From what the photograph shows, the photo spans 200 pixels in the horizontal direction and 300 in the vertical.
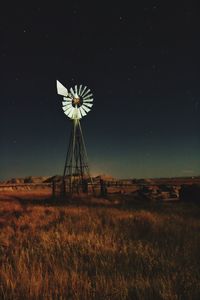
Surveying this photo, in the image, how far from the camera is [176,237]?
260 inches

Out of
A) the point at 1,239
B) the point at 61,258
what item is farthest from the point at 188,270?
the point at 1,239

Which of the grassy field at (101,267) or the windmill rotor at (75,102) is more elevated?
the windmill rotor at (75,102)

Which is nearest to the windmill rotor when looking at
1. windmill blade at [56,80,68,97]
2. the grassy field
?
windmill blade at [56,80,68,97]

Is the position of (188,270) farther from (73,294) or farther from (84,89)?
(84,89)

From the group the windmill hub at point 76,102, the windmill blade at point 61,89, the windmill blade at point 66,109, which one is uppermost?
the windmill blade at point 61,89

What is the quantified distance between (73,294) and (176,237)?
3.82 metres

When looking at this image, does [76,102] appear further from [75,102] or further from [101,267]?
[101,267]

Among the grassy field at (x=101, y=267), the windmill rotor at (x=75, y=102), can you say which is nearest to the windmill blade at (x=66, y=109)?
the windmill rotor at (x=75, y=102)

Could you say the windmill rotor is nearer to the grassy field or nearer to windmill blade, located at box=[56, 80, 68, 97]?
windmill blade, located at box=[56, 80, 68, 97]

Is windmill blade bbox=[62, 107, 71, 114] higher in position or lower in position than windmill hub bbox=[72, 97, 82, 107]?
lower

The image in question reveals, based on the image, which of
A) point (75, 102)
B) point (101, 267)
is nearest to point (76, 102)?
point (75, 102)

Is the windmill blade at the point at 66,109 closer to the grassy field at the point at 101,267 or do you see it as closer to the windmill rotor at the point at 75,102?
the windmill rotor at the point at 75,102

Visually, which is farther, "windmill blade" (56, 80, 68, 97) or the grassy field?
"windmill blade" (56, 80, 68, 97)

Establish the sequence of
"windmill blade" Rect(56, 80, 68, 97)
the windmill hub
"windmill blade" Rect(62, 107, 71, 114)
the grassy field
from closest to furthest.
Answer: the grassy field, "windmill blade" Rect(62, 107, 71, 114), "windmill blade" Rect(56, 80, 68, 97), the windmill hub
